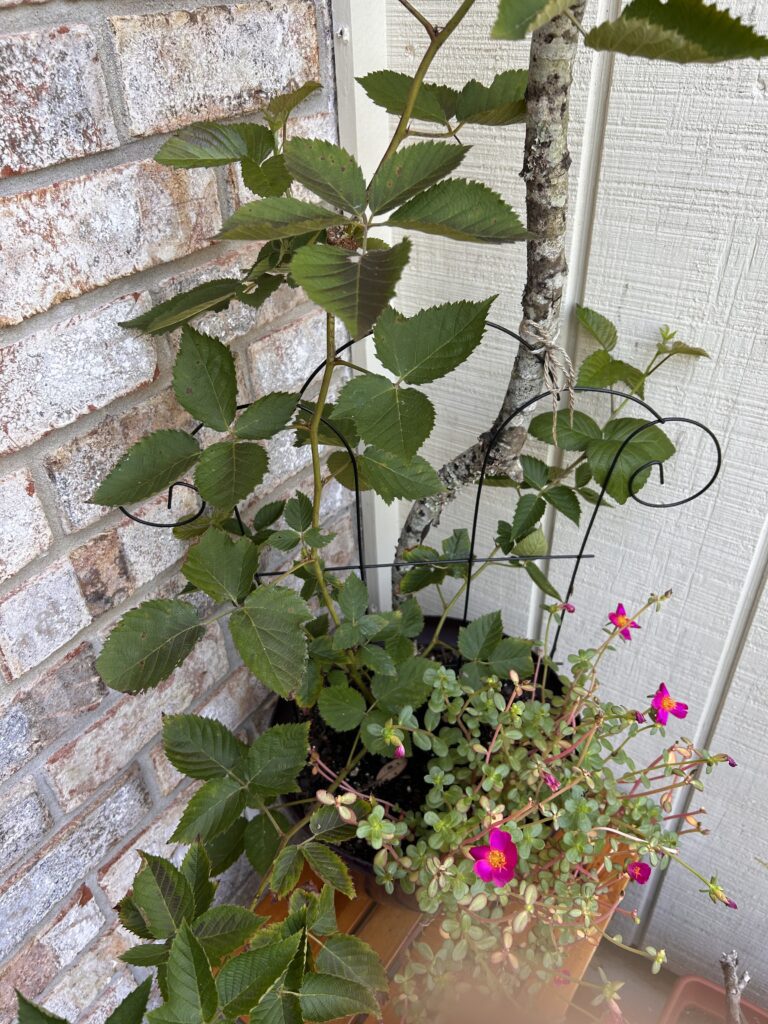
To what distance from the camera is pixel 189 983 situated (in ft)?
1.46

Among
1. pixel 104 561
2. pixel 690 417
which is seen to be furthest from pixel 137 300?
pixel 690 417

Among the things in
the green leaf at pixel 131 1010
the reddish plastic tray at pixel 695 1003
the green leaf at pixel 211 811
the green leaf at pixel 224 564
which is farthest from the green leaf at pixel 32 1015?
the reddish plastic tray at pixel 695 1003

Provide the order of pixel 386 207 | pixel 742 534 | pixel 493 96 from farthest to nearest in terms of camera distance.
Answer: pixel 742 534, pixel 493 96, pixel 386 207

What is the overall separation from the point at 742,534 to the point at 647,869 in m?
0.35

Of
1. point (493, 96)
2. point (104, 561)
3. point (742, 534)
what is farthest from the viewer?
point (742, 534)

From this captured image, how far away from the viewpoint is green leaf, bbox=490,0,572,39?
0.33 m

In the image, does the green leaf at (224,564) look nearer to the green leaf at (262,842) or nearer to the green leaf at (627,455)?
the green leaf at (262,842)

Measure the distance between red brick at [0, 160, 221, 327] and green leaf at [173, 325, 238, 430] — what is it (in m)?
0.08

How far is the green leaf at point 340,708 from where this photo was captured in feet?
2.38

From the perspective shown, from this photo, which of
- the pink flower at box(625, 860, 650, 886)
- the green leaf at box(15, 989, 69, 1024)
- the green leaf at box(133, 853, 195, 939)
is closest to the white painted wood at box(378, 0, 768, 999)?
the pink flower at box(625, 860, 650, 886)

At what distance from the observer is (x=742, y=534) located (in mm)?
796

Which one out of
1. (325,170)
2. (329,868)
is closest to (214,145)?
(325,170)

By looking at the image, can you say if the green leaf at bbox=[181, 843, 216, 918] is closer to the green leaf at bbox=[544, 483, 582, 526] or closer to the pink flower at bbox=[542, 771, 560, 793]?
the pink flower at bbox=[542, 771, 560, 793]

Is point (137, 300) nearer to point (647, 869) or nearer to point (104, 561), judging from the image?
point (104, 561)
